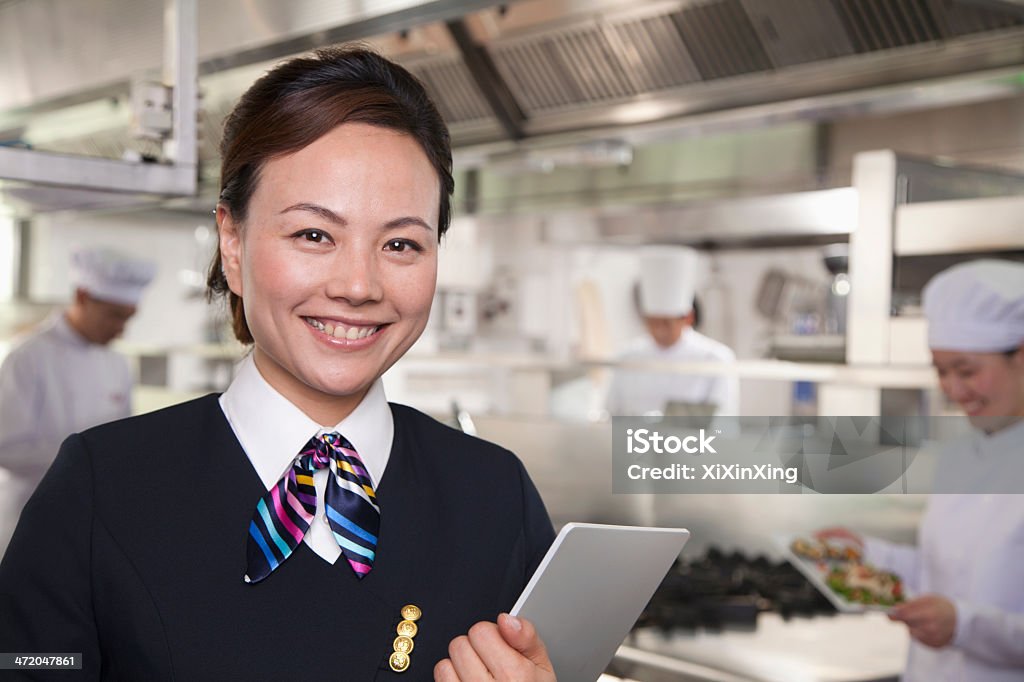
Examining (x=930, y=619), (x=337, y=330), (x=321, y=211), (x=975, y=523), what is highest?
(x=321, y=211)

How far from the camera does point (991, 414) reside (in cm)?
189

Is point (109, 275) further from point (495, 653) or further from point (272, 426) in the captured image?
point (495, 653)

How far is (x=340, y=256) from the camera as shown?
924mm

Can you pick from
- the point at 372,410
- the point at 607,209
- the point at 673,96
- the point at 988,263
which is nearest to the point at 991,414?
the point at 988,263

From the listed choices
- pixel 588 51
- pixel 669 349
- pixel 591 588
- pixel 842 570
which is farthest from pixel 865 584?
pixel 669 349

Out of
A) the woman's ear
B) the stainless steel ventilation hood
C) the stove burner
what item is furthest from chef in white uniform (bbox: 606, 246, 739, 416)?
the woman's ear

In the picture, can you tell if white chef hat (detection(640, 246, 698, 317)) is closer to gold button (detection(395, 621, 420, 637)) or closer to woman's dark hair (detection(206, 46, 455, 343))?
woman's dark hair (detection(206, 46, 455, 343))

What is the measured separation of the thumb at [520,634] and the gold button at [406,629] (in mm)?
130

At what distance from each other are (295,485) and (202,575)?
0.11 metres

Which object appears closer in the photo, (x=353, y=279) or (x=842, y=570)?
(x=353, y=279)

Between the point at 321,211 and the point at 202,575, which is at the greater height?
the point at 321,211

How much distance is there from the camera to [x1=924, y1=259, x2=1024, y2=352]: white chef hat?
1881 millimetres

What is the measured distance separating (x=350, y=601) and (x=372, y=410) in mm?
183

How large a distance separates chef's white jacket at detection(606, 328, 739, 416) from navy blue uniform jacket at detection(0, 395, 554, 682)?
2.85m
